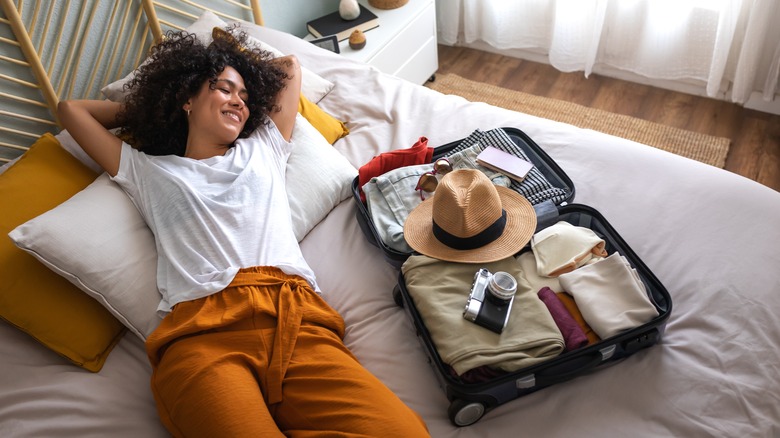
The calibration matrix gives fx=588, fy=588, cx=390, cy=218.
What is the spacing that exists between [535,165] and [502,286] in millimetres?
540

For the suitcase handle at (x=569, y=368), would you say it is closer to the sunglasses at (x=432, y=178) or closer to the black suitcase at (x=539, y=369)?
the black suitcase at (x=539, y=369)

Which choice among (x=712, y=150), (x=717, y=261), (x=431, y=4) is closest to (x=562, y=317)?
(x=717, y=261)

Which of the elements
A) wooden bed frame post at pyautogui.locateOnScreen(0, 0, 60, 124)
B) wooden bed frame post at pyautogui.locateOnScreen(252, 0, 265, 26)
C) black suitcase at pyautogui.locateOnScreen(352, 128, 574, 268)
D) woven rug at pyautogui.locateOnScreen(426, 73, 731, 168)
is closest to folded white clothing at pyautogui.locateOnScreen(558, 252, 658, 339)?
black suitcase at pyautogui.locateOnScreen(352, 128, 574, 268)

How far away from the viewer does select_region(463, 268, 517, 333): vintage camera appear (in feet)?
4.01

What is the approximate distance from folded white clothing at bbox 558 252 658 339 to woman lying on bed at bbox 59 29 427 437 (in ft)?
1.40

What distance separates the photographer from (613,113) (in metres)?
2.70

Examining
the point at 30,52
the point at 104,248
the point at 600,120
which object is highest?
the point at 30,52

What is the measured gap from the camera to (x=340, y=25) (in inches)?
101

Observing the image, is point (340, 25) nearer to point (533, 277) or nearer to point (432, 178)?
point (432, 178)

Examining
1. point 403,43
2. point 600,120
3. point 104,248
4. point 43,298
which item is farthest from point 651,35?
point 43,298

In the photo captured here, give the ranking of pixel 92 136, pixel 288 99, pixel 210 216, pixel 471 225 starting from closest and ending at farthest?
1. pixel 471 225
2. pixel 210 216
3. pixel 92 136
4. pixel 288 99

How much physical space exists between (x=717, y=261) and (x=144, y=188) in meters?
1.42

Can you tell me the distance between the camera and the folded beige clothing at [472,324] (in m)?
1.18

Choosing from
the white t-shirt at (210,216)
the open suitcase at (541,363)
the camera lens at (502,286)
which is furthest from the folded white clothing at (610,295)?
the white t-shirt at (210,216)
